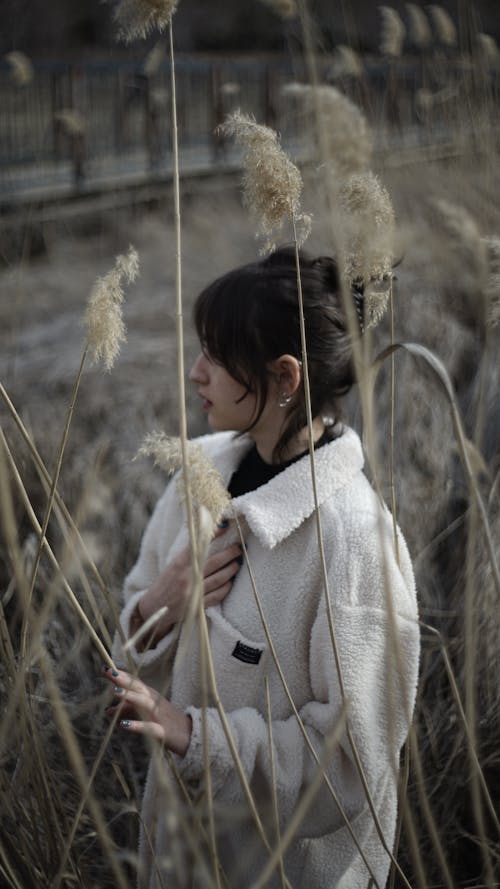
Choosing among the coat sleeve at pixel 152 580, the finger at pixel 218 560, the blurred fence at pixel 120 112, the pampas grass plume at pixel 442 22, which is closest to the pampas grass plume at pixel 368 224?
the finger at pixel 218 560

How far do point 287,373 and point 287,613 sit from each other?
0.32 m

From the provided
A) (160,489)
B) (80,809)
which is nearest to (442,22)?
(160,489)

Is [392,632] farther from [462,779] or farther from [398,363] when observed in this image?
[398,363]

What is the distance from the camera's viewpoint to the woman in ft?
3.69

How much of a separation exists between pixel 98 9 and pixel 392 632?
56.0 feet

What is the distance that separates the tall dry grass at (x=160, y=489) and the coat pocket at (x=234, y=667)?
17 cm

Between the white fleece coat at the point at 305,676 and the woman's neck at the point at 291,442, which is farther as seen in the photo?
the woman's neck at the point at 291,442

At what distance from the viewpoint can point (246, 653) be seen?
120 centimetres

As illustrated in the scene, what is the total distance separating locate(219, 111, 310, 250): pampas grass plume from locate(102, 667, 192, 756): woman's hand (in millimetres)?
479

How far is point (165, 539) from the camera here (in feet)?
4.72

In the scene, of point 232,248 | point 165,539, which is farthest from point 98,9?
point 165,539

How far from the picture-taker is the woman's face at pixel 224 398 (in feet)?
4.13

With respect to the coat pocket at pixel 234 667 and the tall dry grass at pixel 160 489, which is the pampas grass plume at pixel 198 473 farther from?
the coat pocket at pixel 234 667

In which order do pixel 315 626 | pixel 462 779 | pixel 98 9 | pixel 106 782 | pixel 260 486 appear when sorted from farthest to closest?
pixel 98 9 → pixel 106 782 → pixel 462 779 → pixel 260 486 → pixel 315 626
